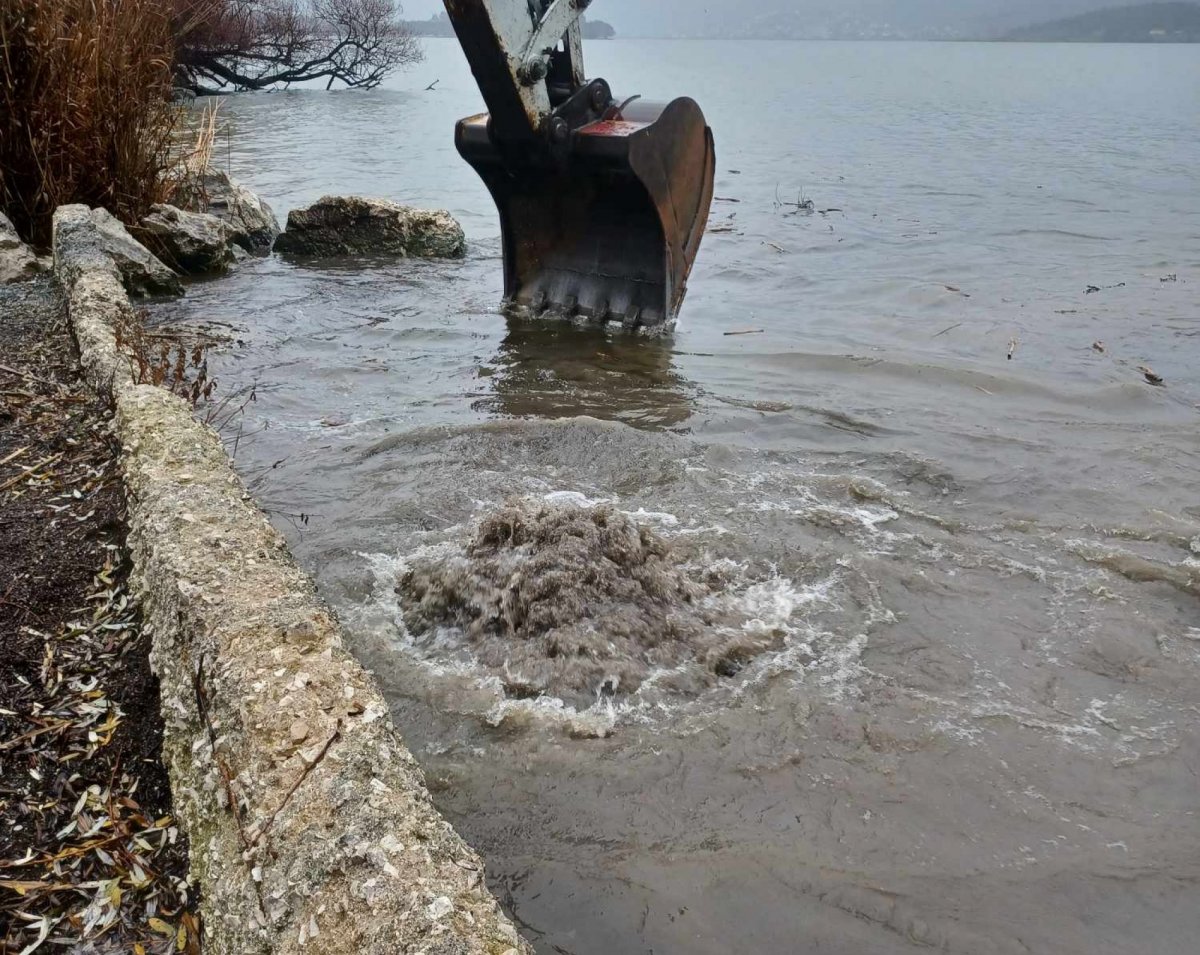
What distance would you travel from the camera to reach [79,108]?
23.7 feet

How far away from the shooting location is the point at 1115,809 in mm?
2797

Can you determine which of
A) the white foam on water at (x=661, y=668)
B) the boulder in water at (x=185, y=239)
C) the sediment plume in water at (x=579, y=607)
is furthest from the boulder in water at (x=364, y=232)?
the sediment plume in water at (x=579, y=607)

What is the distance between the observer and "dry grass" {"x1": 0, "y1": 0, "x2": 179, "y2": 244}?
22.9ft

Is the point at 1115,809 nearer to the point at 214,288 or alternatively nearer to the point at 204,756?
the point at 204,756

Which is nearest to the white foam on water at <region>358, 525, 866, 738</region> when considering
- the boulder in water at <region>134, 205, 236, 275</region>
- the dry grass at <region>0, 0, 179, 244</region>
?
the dry grass at <region>0, 0, 179, 244</region>

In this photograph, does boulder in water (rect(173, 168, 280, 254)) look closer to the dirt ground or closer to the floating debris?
the dirt ground

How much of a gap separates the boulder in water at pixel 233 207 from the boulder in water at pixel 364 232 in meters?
0.36

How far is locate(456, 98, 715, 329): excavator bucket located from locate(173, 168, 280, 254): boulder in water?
3.91 m

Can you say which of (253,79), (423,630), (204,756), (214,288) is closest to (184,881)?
(204,756)

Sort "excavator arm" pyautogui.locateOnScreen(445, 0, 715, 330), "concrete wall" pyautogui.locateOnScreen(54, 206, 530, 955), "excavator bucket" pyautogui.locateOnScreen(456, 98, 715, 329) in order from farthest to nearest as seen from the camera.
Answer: "excavator bucket" pyautogui.locateOnScreen(456, 98, 715, 329), "excavator arm" pyautogui.locateOnScreen(445, 0, 715, 330), "concrete wall" pyautogui.locateOnScreen(54, 206, 530, 955)

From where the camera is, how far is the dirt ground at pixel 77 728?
6.51 ft

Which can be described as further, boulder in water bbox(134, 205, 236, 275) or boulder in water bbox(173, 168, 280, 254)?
boulder in water bbox(173, 168, 280, 254)

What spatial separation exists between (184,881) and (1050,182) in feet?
54.4

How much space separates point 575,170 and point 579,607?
13.4 ft
